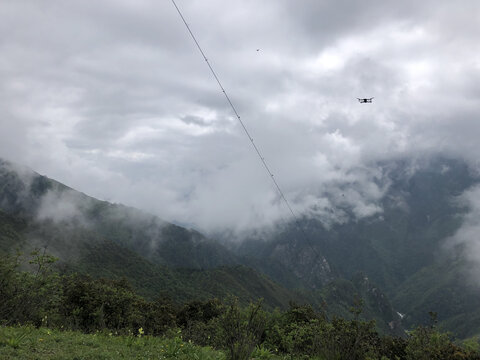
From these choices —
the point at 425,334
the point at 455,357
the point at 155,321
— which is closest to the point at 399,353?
the point at 455,357

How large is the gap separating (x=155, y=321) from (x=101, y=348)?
149 feet

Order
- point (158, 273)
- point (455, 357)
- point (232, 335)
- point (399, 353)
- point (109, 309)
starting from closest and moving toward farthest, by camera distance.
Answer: point (232, 335)
point (455, 357)
point (399, 353)
point (109, 309)
point (158, 273)

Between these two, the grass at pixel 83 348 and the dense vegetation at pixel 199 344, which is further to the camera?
the dense vegetation at pixel 199 344

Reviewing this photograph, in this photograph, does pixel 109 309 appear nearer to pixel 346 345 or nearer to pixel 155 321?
pixel 155 321

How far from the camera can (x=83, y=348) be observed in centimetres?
1287

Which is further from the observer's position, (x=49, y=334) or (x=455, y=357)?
(x=455, y=357)

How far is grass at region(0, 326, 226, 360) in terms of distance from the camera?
37.6ft

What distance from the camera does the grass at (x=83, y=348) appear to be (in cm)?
1146

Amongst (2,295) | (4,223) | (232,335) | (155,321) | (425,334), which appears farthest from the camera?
(4,223)

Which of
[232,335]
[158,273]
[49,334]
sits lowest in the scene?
[158,273]

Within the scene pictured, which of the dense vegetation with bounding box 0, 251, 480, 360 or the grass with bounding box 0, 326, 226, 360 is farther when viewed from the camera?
the dense vegetation with bounding box 0, 251, 480, 360

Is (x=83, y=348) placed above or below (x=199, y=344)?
above

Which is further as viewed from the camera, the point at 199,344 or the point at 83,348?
the point at 199,344

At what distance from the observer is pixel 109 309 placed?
4859cm
